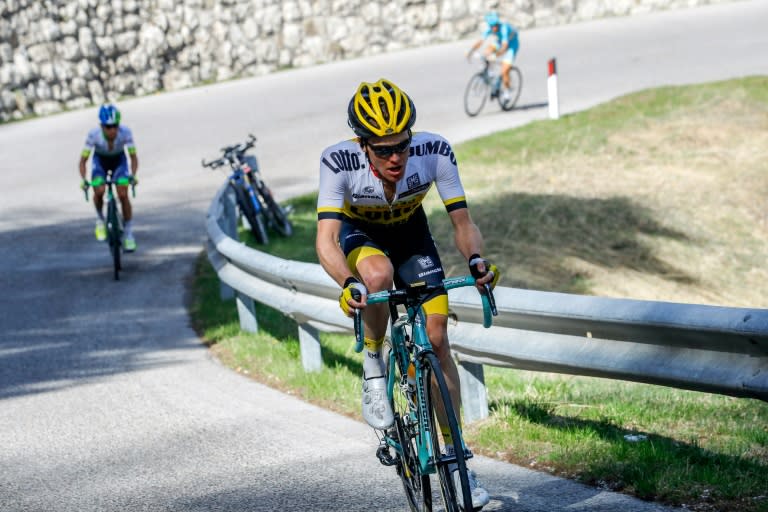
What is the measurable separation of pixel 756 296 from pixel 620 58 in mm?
16837

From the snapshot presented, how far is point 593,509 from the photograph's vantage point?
16.8 ft

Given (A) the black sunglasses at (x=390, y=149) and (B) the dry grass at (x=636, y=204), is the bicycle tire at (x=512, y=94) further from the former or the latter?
(A) the black sunglasses at (x=390, y=149)

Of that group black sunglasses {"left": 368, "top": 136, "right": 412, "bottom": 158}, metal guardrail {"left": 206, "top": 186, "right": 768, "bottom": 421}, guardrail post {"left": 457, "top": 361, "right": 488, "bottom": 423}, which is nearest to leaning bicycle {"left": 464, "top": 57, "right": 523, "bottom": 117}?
metal guardrail {"left": 206, "top": 186, "right": 768, "bottom": 421}

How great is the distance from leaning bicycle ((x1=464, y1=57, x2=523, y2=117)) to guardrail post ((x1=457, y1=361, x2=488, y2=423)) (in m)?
17.9

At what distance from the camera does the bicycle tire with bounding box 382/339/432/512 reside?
499 centimetres

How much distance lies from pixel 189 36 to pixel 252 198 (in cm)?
1726

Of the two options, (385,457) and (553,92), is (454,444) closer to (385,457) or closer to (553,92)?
(385,457)

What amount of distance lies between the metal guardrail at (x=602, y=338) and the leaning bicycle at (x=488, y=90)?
16.8 meters

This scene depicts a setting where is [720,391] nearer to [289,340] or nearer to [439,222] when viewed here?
[289,340]

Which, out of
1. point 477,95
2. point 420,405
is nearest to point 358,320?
point 420,405

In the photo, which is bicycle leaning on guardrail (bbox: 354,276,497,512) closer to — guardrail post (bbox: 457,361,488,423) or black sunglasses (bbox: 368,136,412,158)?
black sunglasses (bbox: 368,136,412,158)

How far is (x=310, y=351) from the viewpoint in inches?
344

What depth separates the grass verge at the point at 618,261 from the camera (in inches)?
229

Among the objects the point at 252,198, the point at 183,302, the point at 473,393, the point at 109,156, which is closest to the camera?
the point at 473,393
